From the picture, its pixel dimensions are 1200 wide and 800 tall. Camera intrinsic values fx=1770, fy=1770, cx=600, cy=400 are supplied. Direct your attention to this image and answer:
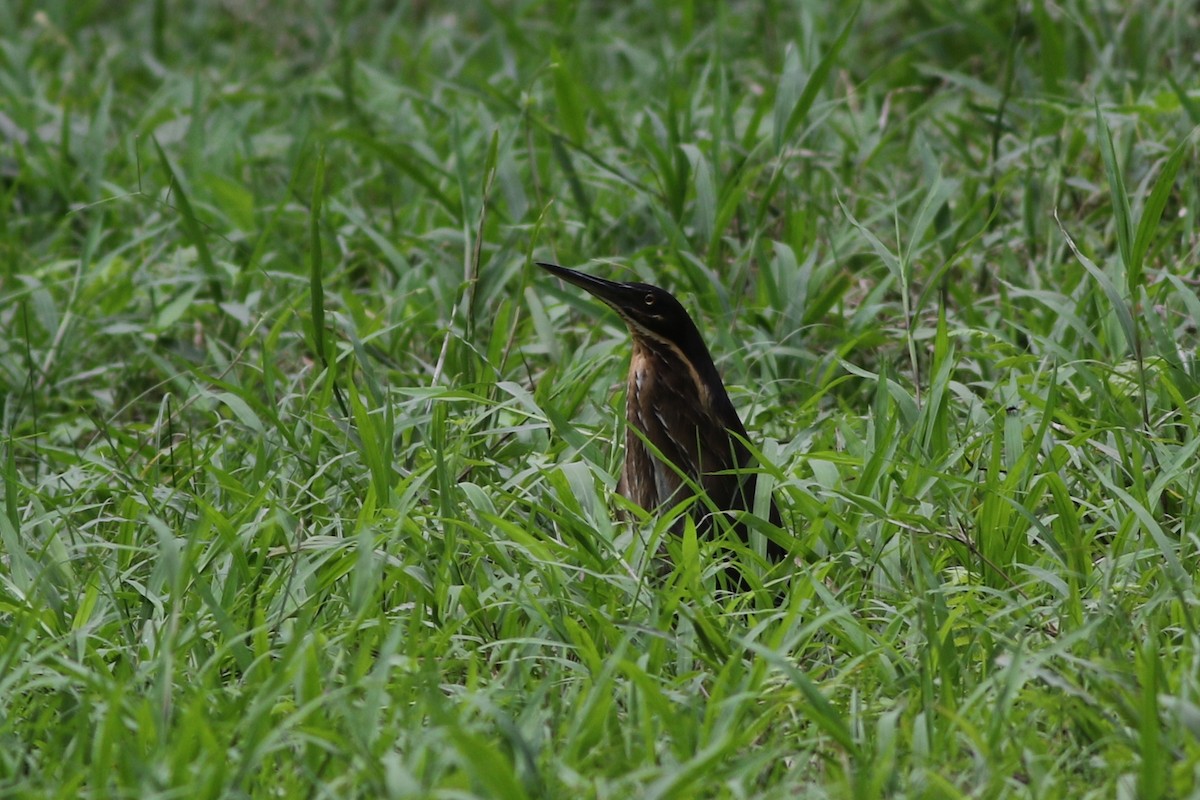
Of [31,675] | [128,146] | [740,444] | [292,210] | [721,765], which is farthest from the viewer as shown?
[128,146]

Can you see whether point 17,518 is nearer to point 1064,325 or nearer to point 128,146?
point 1064,325

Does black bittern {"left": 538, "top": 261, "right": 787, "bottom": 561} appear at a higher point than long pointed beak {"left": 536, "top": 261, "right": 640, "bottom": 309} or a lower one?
lower

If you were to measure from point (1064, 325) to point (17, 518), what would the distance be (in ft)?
8.71

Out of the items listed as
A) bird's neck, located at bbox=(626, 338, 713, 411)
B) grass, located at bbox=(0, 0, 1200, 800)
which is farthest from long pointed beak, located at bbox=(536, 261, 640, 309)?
grass, located at bbox=(0, 0, 1200, 800)

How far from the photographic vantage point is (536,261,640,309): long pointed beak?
404 cm

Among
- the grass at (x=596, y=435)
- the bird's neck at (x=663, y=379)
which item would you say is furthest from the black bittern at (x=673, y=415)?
the grass at (x=596, y=435)

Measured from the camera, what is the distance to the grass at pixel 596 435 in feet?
9.30

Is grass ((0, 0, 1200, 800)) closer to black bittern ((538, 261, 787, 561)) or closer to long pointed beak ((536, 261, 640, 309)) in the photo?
black bittern ((538, 261, 787, 561))

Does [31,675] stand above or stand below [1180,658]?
below

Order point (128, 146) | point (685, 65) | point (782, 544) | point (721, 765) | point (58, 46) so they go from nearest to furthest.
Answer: point (721, 765)
point (782, 544)
point (128, 146)
point (685, 65)
point (58, 46)

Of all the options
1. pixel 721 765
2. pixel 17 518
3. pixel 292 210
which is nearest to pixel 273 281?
pixel 292 210

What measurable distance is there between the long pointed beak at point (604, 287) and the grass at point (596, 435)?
0.27m

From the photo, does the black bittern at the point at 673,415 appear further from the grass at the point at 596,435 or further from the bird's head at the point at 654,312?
the grass at the point at 596,435

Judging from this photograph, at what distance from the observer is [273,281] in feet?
16.5
